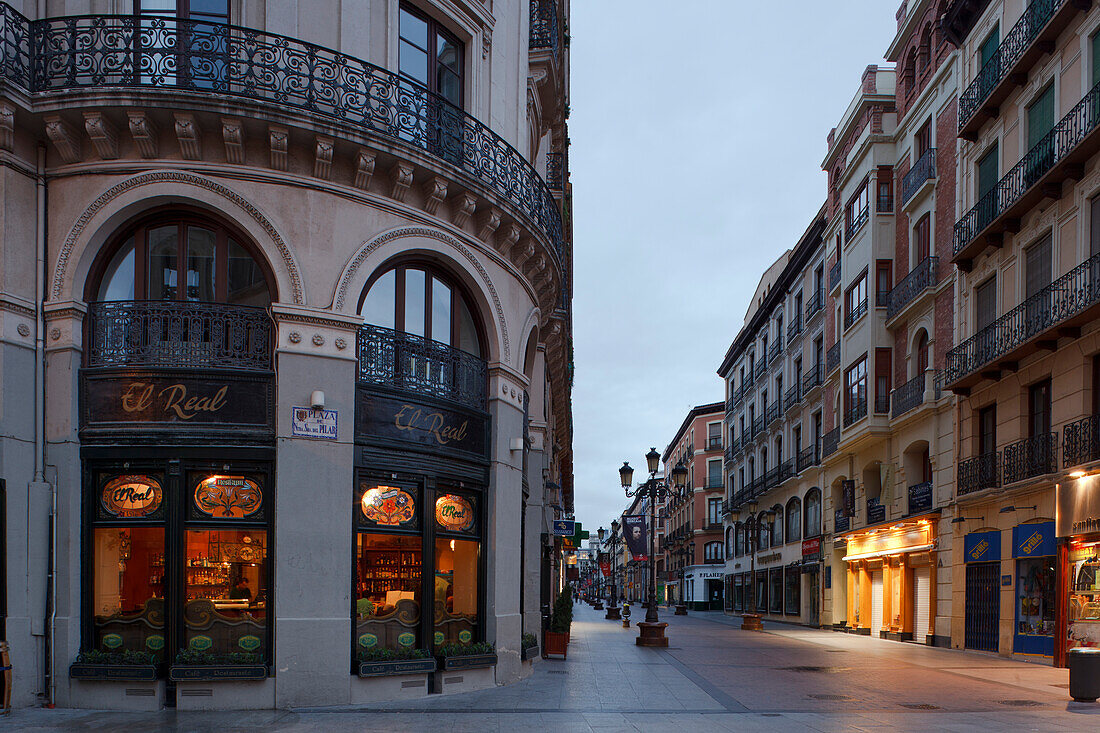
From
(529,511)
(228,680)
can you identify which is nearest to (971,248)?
(529,511)

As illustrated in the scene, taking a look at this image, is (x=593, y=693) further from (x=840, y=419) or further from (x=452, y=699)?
(x=840, y=419)

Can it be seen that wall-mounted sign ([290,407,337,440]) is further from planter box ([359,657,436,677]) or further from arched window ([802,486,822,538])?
arched window ([802,486,822,538])

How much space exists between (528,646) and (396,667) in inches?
195

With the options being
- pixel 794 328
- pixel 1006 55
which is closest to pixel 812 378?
pixel 794 328

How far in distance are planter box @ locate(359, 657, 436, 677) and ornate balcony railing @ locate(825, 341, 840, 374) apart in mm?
30067

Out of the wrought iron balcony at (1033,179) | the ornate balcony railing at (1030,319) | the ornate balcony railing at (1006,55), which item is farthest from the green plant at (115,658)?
the ornate balcony railing at (1006,55)

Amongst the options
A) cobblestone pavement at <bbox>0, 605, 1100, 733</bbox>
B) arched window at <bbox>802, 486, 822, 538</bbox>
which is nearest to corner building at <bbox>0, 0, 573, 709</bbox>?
cobblestone pavement at <bbox>0, 605, 1100, 733</bbox>

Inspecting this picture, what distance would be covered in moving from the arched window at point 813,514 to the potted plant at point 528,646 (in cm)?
2739

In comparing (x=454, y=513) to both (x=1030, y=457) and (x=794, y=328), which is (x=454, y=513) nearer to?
(x=1030, y=457)

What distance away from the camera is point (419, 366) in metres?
15.1

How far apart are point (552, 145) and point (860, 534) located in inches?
768

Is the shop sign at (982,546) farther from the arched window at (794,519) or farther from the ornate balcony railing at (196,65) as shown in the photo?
the arched window at (794,519)

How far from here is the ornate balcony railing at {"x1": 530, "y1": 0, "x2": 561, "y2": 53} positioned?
20500 millimetres

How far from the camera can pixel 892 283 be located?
34.2 m
